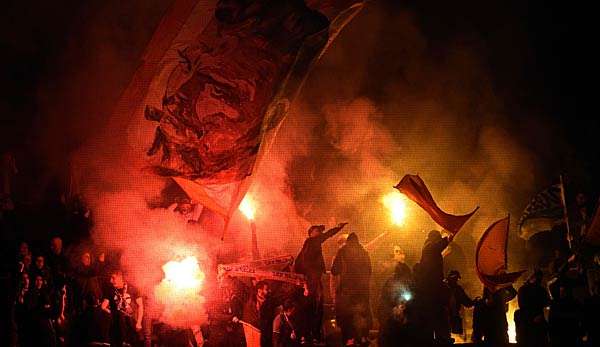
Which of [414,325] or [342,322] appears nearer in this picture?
[414,325]

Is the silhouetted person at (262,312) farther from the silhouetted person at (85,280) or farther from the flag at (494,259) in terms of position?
the flag at (494,259)

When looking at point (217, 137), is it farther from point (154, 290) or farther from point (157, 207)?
point (154, 290)

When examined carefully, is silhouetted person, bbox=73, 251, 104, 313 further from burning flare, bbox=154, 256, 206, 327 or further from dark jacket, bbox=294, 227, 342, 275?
dark jacket, bbox=294, 227, 342, 275

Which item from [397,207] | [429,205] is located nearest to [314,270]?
[429,205]

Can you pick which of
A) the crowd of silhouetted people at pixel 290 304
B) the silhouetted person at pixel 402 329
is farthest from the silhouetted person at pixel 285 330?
the silhouetted person at pixel 402 329

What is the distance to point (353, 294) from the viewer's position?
8188 millimetres

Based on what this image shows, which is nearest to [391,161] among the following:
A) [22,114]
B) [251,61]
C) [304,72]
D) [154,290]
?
[304,72]

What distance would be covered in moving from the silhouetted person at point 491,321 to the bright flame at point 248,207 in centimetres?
421

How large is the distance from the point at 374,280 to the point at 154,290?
439cm

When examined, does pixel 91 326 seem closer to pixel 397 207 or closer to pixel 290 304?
pixel 290 304

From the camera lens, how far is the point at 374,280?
1133 cm

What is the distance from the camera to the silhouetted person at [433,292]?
7.58 m

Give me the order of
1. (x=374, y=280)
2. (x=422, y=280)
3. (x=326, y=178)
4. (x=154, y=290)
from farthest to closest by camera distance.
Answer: (x=326, y=178) < (x=374, y=280) < (x=154, y=290) < (x=422, y=280)

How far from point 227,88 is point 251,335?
3481mm
